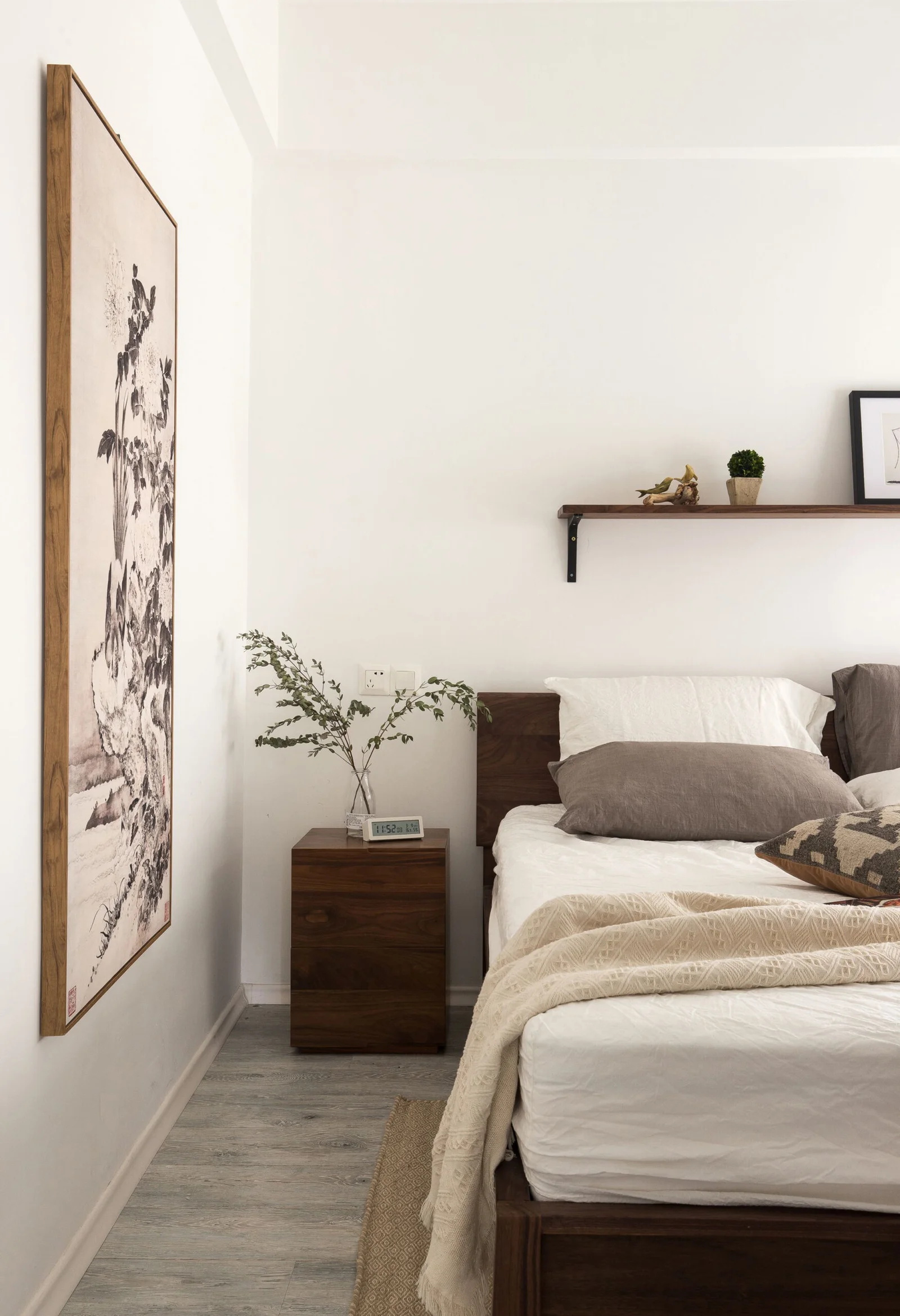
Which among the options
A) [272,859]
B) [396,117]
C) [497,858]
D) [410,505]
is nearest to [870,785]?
[497,858]

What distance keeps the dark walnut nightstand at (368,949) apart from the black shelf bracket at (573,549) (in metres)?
0.92

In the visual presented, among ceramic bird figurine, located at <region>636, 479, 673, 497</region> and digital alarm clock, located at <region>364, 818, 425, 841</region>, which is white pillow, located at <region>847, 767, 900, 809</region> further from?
digital alarm clock, located at <region>364, 818, 425, 841</region>

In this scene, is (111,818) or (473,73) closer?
(111,818)

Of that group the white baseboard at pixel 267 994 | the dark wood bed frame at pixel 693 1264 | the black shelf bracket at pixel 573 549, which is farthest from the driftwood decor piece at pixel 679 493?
the dark wood bed frame at pixel 693 1264

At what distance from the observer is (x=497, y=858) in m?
2.36

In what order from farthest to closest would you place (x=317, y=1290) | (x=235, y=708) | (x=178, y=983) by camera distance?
(x=235, y=708) → (x=178, y=983) → (x=317, y=1290)

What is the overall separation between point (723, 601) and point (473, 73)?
1.72 m

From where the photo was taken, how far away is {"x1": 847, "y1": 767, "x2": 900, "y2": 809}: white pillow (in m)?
2.36

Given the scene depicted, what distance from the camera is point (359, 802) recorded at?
2.88 meters

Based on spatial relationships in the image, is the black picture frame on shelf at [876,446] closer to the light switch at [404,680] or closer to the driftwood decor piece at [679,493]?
the driftwood decor piece at [679,493]

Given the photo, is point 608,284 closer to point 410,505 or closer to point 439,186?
point 439,186

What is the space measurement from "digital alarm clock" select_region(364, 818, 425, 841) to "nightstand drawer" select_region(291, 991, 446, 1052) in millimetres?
390

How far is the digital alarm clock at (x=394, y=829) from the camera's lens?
2.56 m

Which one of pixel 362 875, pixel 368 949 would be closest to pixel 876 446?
pixel 362 875
